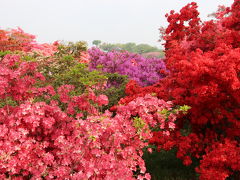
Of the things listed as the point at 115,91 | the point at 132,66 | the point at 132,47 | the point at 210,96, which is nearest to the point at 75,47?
the point at 132,66

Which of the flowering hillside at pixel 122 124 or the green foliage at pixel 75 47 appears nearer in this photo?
the flowering hillside at pixel 122 124

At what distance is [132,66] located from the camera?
43.7ft

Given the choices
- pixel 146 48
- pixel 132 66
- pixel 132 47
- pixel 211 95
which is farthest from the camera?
pixel 132 47

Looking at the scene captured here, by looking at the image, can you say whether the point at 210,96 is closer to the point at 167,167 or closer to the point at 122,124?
the point at 122,124

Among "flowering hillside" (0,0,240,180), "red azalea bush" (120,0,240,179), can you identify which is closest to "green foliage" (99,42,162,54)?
"red azalea bush" (120,0,240,179)

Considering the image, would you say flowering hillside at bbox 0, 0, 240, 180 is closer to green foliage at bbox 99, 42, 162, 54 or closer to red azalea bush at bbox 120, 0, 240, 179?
red azalea bush at bbox 120, 0, 240, 179

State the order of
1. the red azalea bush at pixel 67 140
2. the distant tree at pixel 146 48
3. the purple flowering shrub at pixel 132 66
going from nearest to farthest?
1. the red azalea bush at pixel 67 140
2. the purple flowering shrub at pixel 132 66
3. the distant tree at pixel 146 48

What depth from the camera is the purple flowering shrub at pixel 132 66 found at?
12.9 m

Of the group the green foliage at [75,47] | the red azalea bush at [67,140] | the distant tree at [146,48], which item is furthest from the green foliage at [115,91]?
the distant tree at [146,48]

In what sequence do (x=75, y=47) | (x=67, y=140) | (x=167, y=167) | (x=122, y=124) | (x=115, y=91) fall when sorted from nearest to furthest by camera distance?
(x=67, y=140) → (x=122, y=124) → (x=167, y=167) → (x=115, y=91) → (x=75, y=47)

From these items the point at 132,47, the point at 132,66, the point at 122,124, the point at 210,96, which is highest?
the point at 210,96

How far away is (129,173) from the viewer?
13.8ft

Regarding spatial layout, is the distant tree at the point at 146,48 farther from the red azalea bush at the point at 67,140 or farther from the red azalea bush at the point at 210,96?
the red azalea bush at the point at 67,140

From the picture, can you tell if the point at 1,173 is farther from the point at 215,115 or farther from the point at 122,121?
the point at 215,115
